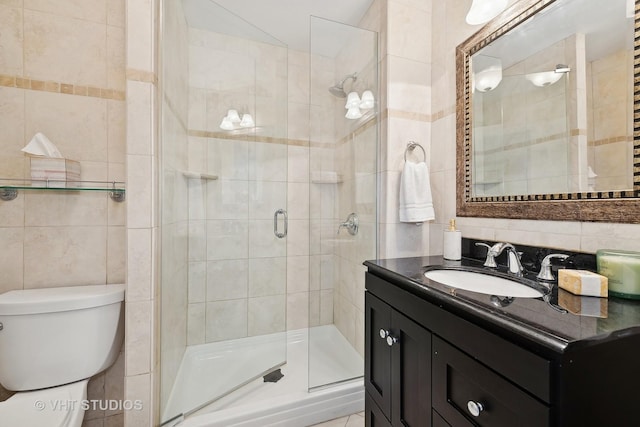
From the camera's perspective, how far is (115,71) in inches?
54.0

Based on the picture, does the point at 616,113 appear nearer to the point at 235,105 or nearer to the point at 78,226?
the point at 235,105

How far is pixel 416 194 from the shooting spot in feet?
4.76

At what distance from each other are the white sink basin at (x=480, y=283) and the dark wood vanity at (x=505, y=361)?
0.66 ft

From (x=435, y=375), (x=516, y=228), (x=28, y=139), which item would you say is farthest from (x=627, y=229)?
(x=28, y=139)

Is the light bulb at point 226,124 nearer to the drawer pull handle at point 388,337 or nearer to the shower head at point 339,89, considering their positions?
the shower head at point 339,89

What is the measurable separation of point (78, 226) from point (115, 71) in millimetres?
834

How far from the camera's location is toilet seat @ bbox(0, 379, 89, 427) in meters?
0.96

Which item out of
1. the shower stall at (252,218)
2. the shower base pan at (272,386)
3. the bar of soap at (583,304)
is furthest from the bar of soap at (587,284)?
the shower base pan at (272,386)

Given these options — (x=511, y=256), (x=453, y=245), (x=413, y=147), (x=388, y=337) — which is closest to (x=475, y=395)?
(x=388, y=337)

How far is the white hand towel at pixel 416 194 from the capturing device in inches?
56.7

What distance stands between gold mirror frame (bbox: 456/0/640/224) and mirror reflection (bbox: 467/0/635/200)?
17 mm

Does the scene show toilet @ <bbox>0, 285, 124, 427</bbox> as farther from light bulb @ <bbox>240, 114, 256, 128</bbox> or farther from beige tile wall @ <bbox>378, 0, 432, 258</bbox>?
beige tile wall @ <bbox>378, 0, 432, 258</bbox>

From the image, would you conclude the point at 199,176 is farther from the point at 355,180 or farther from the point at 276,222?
the point at 355,180

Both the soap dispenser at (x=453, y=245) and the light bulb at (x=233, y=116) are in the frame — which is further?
the light bulb at (x=233, y=116)
